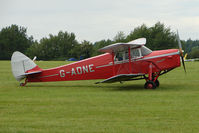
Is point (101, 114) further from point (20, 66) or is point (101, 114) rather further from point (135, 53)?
point (20, 66)

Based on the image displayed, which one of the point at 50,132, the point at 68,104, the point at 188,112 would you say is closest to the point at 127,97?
the point at 68,104

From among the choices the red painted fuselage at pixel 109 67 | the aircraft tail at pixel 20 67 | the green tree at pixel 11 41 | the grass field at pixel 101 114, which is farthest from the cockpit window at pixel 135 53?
the green tree at pixel 11 41

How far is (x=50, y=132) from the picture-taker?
20.4ft

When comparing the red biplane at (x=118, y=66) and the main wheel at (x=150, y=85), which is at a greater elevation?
the red biplane at (x=118, y=66)

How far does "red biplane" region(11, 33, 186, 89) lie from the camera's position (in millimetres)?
13281

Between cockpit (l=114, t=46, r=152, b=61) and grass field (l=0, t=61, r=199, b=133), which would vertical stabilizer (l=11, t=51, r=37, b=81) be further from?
cockpit (l=114, t=46, r=152, b=61)

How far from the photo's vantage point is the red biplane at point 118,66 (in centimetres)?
1328

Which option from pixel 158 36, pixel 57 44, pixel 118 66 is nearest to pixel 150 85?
pixel 118 66

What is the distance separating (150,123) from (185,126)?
0.83 m

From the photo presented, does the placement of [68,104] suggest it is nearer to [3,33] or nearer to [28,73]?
[28,73]

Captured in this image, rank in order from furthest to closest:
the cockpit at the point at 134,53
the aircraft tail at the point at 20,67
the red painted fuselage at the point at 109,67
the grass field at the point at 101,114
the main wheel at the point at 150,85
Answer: the aircraft tail at the point at 20,67
the cockpit at the point at 134,53
the red painted fuselage at the point at 109,67
the main wheel at the point at 150,85
the grass field at the point at 101,114

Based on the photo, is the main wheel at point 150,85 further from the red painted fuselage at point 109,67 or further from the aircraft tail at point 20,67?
the aircraft tail at point 20,67

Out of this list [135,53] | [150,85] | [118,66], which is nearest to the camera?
[150,85]

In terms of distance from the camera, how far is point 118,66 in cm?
1411
